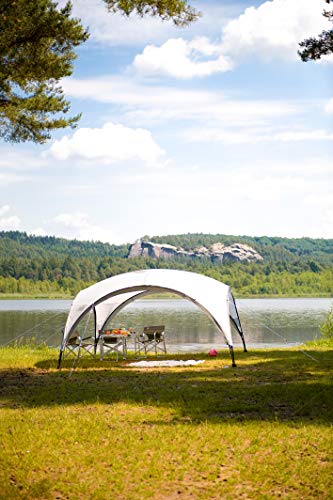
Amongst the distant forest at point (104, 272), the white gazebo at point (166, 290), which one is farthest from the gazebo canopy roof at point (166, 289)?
the distant forest at point (104, 272)

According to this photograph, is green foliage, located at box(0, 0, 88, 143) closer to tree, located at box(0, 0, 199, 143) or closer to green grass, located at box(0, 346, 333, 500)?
tree, located at box(0, 0, 199, 143)

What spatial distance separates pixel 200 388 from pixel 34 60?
638 cm

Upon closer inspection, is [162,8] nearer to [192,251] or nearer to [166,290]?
[166,290]

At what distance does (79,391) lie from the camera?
8.83 meters

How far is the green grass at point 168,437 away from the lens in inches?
198

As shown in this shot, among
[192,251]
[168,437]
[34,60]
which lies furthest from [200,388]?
[192,251]

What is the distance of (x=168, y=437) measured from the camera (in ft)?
20.3

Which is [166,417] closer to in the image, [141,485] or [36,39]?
[141,485]

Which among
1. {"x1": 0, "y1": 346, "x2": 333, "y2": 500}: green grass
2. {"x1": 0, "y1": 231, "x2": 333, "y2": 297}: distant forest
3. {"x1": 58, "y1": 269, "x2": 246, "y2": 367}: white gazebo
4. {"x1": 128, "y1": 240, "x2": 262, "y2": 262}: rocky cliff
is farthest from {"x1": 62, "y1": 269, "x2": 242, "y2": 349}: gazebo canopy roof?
{"x1": 128, "y1": 240, "x2": 262, "y2": 262}: rocky cliff

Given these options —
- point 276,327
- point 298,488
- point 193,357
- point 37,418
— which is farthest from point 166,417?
point 276,327

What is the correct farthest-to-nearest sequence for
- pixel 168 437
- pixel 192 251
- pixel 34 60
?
pixel 192 251, pixel 34 60, pixel 168 437

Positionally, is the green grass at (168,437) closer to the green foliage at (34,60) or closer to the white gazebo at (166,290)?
the white gazebo at (166,290)

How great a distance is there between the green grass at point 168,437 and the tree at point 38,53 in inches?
213

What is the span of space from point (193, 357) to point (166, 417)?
6.52 metres
